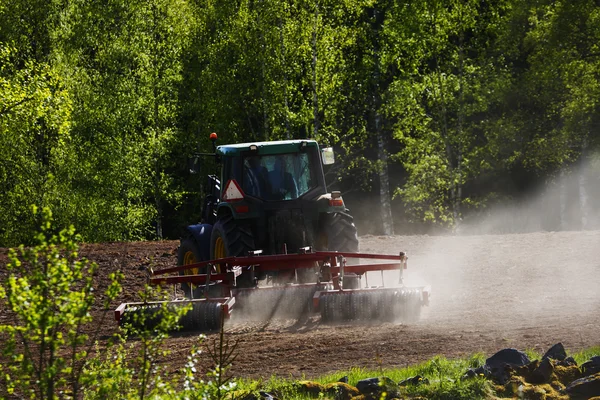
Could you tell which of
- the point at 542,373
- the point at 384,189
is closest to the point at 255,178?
the point at 542,373

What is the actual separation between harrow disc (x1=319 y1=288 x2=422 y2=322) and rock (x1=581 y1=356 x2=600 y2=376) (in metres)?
4.08

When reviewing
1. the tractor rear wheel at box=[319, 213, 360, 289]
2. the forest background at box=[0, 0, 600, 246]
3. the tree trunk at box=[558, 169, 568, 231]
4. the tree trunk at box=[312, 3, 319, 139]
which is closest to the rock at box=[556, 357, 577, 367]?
the tractor rear wheel at box=[319, 213, 360, 289]

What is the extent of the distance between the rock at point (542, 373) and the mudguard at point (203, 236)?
7.13m

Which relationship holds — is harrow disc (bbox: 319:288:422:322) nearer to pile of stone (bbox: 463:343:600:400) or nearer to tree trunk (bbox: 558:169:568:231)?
pile of stone (bbox: 463:343:600:400)

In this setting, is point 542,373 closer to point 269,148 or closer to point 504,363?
point 504,363

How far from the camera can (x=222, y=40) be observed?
28484mm

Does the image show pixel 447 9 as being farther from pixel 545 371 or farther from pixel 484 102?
pixel 545 371

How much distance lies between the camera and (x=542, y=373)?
754cm

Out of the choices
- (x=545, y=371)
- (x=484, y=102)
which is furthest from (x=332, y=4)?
(x=545, y=371)

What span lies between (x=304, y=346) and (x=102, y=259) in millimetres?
9605

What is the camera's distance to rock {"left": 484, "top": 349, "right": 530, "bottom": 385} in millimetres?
7555

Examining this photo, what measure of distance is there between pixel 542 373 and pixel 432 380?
0.86 meters

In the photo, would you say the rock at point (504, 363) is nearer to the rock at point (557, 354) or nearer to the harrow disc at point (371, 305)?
the rock at point (557, 354)

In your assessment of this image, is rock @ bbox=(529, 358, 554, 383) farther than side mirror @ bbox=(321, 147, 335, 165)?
No
